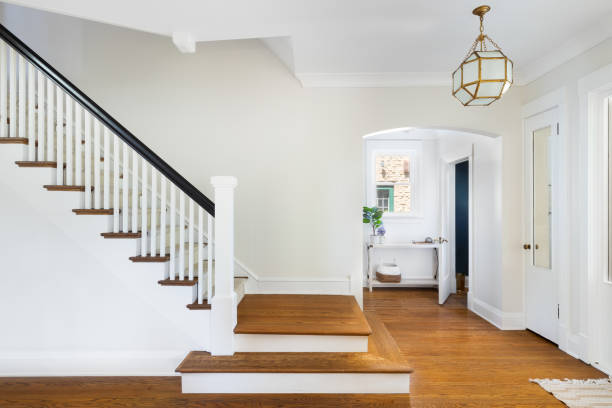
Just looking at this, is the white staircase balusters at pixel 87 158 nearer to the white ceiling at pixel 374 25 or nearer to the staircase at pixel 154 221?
the staircase at pixel 154 221

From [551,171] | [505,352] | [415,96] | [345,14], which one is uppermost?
[345,14]

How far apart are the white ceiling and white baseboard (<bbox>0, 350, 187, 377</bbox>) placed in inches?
99.5

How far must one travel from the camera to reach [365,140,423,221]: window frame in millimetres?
5152

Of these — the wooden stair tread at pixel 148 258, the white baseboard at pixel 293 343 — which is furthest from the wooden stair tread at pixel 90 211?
the white baseboard at pixel 293 343

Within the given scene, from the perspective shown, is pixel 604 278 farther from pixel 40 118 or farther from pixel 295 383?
pixel 40 118

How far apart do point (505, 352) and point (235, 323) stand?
2.44 metres

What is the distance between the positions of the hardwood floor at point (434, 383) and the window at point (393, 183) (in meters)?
2.33

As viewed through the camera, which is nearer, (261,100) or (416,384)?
(416,384)

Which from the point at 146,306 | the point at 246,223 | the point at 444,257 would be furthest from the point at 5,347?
the point at 444,257

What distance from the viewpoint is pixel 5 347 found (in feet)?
7.95

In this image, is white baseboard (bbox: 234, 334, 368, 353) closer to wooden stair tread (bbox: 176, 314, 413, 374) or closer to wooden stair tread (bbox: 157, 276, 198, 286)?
wooden stair tread (bbox: 176, 314, 413, 374)

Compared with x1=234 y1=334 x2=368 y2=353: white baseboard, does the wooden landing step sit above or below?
below

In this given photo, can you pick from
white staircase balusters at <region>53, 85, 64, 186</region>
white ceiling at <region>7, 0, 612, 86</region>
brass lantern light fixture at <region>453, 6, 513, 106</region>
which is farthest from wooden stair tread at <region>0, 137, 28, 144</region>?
brass lantern light fixture at <region>453, 6, 513, 106</region>

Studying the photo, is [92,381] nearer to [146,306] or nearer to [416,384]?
[146,306]
